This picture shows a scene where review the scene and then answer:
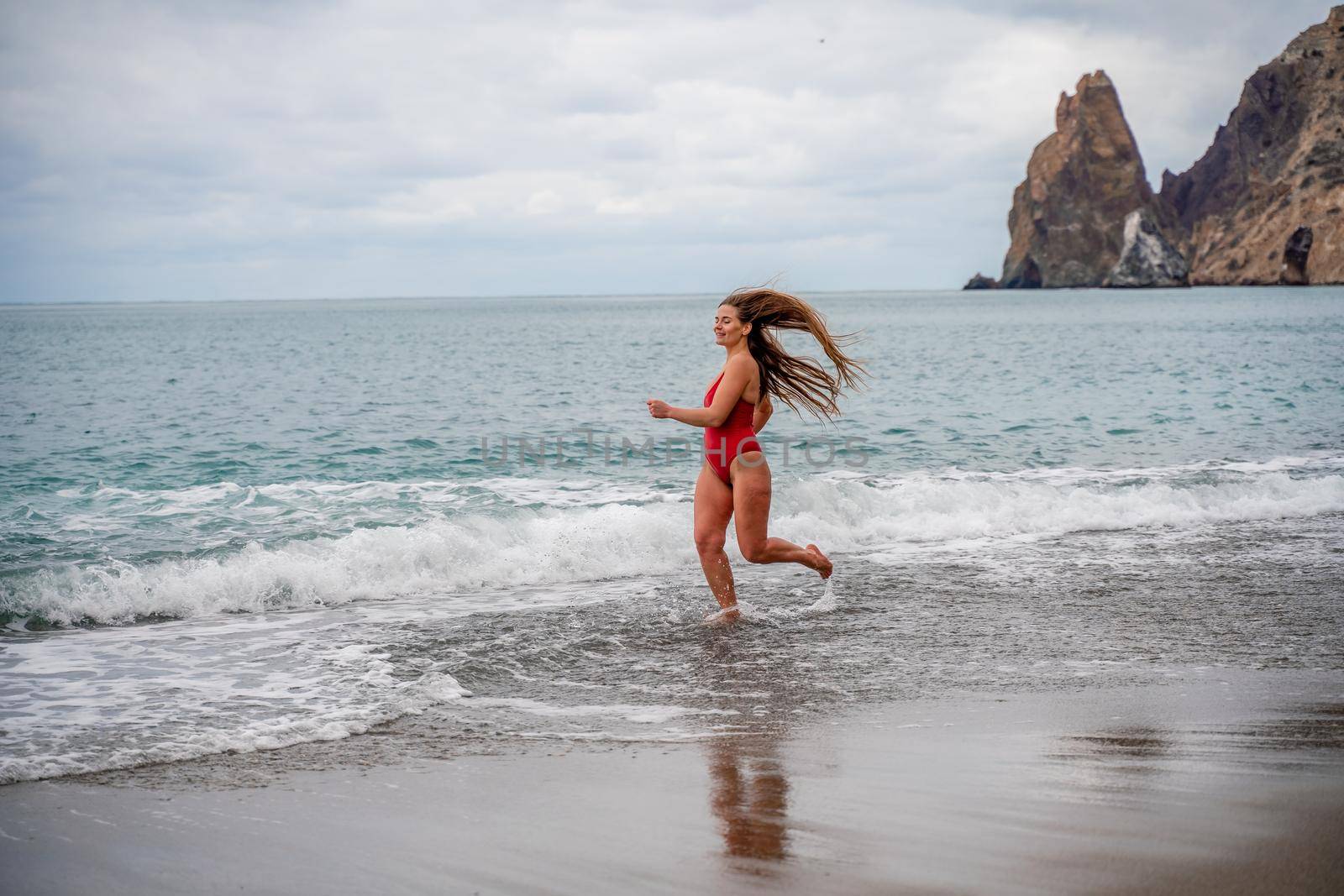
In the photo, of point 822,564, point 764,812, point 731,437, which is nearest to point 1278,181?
point 822,564

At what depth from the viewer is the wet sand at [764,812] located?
10.7 feet

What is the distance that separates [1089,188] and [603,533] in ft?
646

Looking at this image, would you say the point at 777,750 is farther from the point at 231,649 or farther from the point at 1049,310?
the point at 1049,310

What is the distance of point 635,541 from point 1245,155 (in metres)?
187

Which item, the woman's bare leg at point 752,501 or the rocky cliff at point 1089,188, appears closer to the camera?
the woman's bare leg at point 752,501

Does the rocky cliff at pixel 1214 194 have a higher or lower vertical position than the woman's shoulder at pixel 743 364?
higher

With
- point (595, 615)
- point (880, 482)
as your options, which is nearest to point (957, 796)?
point (595, 615)

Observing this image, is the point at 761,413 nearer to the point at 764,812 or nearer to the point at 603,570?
the point at 603,570

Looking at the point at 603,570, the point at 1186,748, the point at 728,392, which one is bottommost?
the point at 603,570

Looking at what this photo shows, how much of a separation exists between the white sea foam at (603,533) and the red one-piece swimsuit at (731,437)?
248 centimetres

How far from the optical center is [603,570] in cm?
909

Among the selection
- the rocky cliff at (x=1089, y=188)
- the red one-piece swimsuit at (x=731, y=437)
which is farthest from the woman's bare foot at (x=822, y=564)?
the rocky cliff at (x=1089, y=188)

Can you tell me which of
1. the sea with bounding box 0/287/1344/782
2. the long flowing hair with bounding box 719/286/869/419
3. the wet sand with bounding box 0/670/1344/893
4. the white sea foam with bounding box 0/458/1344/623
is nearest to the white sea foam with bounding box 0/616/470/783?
the sea with bounding box 0/287/1344/782

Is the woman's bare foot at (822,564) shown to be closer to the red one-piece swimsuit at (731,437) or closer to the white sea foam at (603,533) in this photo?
the red one-piece swimsuit at (731,437)
